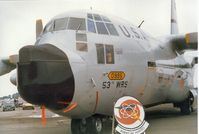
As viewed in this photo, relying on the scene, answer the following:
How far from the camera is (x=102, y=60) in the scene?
9281 millimetres

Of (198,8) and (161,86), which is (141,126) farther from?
(161,86)

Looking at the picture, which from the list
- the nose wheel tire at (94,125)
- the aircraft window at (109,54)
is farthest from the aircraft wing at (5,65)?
the aircraft window at (109,54)

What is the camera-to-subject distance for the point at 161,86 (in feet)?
41.1

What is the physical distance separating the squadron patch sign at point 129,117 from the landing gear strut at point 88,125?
9.36 feet

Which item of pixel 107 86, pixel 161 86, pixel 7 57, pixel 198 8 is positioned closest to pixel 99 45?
pixel 107 86

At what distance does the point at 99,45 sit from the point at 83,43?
50 cm

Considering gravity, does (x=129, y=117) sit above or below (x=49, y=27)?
below

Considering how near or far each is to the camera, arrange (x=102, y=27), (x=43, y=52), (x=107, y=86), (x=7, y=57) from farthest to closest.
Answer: (x=7, y=57) → (x=102, y=27) → (x=107, y=86) → (x=43, y=52)

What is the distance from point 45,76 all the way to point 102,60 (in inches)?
75.6

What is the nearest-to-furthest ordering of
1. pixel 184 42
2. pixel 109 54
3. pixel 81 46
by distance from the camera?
pixel 81 46, pixel 109 54, pixel 184 42

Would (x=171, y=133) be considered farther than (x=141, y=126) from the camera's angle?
Yes

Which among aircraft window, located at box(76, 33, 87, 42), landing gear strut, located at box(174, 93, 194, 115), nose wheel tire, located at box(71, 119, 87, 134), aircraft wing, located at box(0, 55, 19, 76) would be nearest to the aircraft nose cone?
aircraft window, located at box(76, 33, 87, 42)

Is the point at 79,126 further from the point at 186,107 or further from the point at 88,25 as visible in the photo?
the point at 186,107

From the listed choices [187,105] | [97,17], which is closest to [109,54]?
[97,17]
